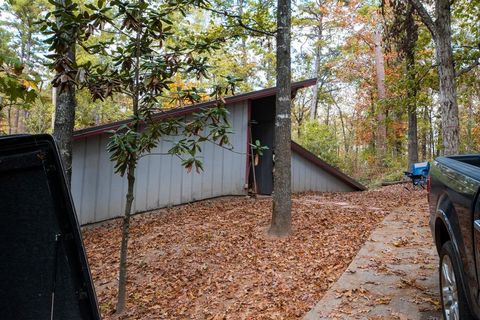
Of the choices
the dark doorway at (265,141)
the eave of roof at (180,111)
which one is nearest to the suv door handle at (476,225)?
the eave of roof at (180,111)

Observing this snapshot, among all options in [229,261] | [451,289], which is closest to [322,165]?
[229,261]

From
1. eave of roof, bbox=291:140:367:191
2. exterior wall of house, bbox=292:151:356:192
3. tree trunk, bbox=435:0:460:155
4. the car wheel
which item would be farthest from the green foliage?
exterior wall of house, bbox=292:151:356:192

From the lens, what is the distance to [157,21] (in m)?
4.54

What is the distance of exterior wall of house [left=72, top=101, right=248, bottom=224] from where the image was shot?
8.13 m

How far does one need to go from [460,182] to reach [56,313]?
2511 millimetres

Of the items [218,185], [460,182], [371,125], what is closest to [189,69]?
[460,182]

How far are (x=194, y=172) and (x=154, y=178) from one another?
46.3 inches

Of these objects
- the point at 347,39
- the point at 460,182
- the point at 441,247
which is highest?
the point at 347,39

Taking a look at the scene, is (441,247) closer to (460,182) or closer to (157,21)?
(460,182)

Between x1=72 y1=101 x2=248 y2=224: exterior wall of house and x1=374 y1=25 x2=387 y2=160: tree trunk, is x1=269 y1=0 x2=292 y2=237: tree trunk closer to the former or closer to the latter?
x1=72 y1=101 x2=248 y2=224: exterior wall of house

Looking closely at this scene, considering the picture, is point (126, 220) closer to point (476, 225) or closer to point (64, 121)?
point (64, 121)

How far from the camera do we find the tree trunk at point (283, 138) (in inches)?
239

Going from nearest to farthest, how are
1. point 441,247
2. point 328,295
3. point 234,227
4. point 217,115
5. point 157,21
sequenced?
point 441,247
point 328,295
point 157,21
point 217,115
point 234,227

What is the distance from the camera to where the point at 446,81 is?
345 inches
